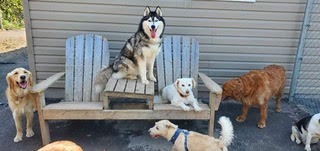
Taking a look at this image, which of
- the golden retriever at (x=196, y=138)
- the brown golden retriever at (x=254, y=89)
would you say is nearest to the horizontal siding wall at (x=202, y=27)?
the brown golden retriever at (x=254, y=89)

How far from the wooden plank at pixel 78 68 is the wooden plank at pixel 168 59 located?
3.74 ft

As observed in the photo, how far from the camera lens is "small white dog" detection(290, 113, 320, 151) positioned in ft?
9.69

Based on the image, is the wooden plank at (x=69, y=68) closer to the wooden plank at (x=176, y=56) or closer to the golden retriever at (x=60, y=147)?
the wooden plank at (x=176, y=56)

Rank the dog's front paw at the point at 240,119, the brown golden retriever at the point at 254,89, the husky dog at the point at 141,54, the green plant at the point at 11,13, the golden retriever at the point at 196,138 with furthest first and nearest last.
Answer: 1. the green plant at the point at 11,13
2. the dog's front paw at the point at 240,119
3. the brown golden retriever at the point at 254,89
4. the husky dog at the point at 141,54
5. the golden retriever at the point at 196,138

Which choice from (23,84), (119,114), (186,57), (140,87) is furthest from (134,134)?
(23,84)

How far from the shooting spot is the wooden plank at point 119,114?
295cm

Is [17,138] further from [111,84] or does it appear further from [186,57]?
[186,57]

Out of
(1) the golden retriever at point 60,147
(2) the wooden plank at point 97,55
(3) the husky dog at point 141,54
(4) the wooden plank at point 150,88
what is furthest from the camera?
(2) the wooden plank at point 97,55

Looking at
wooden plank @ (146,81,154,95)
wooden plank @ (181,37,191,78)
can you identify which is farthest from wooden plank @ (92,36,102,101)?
wooden plank @ (181,37,191,78)

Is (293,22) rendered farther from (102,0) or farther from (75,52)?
(75,52)

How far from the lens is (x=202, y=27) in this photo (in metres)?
4.17

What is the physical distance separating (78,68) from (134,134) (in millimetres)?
1165

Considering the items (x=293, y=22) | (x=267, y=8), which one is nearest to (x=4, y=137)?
(x=267, y=8)

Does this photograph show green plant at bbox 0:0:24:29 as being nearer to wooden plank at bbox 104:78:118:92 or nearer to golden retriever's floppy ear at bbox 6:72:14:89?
golden retriever's floppy ear at bbox 6:72:14:89
